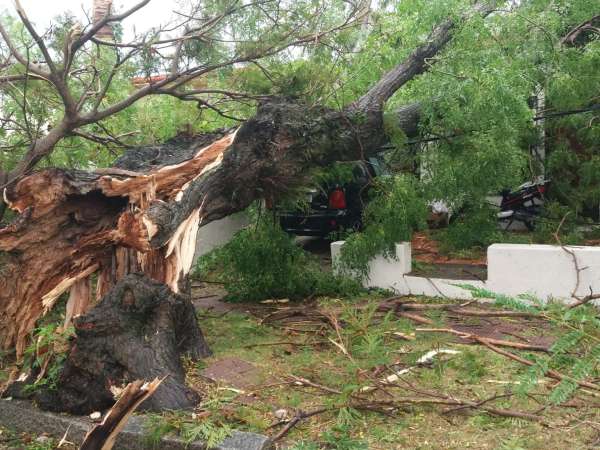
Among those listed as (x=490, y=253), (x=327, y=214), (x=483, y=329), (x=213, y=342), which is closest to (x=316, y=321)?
(x=213, y=342)

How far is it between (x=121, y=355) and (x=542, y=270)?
473 centimetres

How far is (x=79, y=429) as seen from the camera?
165 inches

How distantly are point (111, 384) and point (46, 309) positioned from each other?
4.04 ft

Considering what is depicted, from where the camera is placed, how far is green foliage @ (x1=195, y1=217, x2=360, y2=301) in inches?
307

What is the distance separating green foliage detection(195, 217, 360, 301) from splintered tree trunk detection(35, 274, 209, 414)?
2.92m

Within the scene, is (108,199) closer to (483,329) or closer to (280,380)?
(280,380)

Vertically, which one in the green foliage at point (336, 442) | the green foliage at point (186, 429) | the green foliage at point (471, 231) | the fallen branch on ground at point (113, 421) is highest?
the green foliage at point (471, 231)

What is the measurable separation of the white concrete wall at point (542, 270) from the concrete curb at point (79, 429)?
421 cm

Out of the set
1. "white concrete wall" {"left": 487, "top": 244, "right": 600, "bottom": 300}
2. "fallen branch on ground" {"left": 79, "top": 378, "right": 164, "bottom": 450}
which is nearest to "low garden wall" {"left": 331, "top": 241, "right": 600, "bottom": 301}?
"white concrete wall" {"left": 487, "top": 244, "right": 600, "bottom": 300}

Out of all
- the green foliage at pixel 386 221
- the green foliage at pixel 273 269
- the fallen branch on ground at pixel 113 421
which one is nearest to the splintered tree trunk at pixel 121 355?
the fallen branch on ground at pixel 113 421

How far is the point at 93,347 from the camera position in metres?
4.46

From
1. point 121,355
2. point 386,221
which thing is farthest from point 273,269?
point 121,355

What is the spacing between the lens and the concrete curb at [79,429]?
12.4 ft

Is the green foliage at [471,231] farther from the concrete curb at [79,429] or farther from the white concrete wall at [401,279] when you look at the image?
the concrete curb at [79,429]
